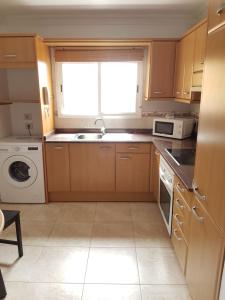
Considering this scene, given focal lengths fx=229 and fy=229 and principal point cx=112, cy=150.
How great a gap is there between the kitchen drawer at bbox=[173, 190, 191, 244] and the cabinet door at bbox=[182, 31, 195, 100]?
1.24 metres

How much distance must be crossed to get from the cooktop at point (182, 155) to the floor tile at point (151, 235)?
2.86ft

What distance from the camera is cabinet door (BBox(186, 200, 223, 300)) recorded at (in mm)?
1226

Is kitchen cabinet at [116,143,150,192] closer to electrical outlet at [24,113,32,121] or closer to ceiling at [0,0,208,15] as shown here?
electrical outlet at [24,113,32,121]

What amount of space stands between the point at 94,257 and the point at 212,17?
208 cm

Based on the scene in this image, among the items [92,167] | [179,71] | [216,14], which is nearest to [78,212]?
[92,167]

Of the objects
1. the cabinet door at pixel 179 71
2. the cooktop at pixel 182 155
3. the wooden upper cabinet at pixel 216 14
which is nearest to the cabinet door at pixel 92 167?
the cooktop at pixel 182 155

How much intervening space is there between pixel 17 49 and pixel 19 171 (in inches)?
61.6

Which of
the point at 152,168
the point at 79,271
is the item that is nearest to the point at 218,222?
the point at 79,271

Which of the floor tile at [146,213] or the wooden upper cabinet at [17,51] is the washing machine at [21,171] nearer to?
the wooden upper cabinet at [17,51]

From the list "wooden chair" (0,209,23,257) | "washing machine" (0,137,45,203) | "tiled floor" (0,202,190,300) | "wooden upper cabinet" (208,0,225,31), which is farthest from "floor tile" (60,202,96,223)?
"wooden upper cabinet" (208,0,225,31)

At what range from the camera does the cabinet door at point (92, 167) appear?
119 inches

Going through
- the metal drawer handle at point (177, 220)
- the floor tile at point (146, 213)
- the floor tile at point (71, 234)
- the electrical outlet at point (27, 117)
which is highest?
the electrical outlet at point (27, 117)

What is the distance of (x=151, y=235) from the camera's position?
2.47 meters

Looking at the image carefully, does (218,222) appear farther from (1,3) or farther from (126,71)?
(1,3)
